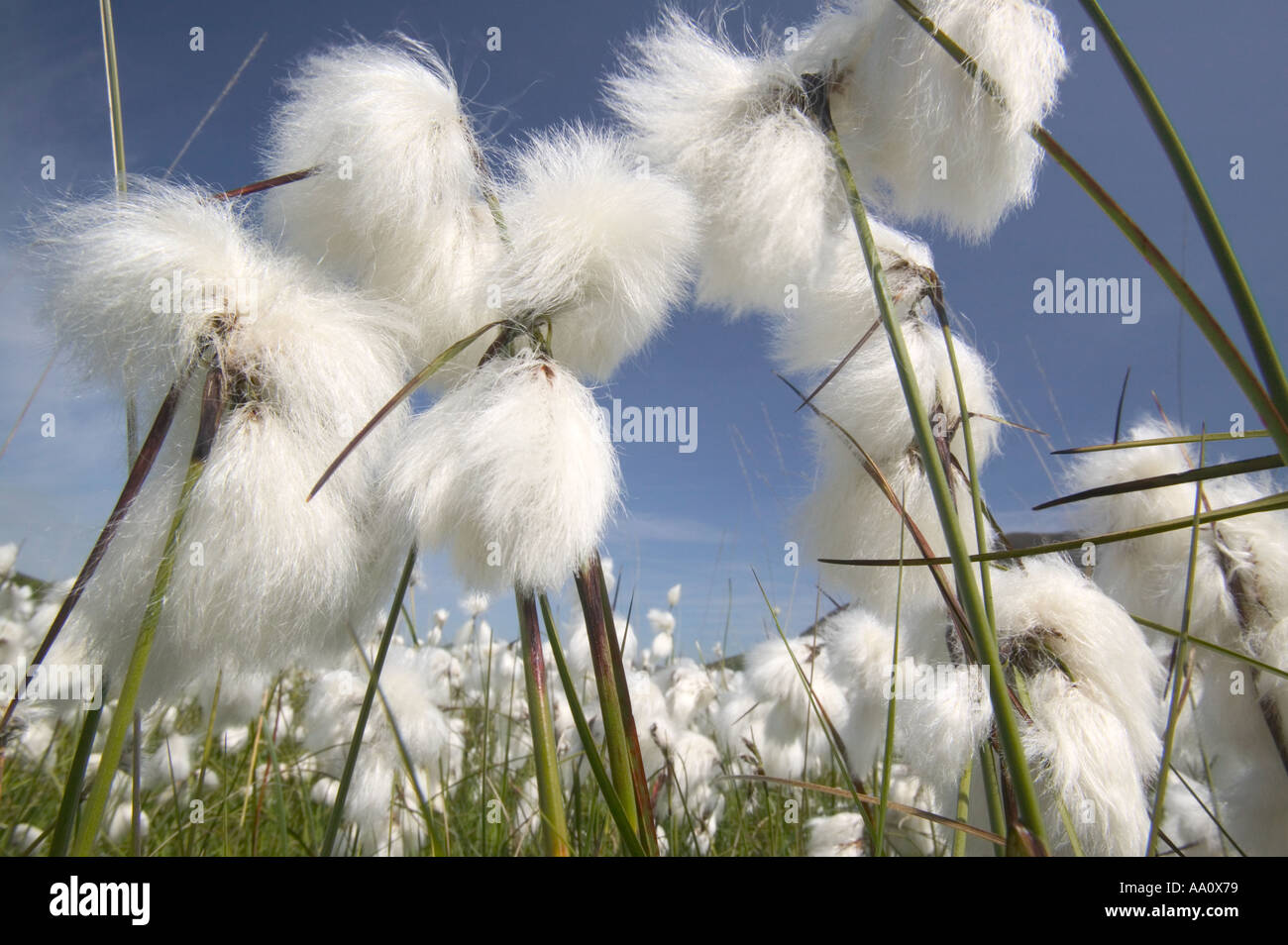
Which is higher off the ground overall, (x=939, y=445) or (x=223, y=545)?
(x=939, y=445)

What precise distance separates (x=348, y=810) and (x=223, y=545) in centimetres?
130

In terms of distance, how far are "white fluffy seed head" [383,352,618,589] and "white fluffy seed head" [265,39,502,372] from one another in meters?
0.15

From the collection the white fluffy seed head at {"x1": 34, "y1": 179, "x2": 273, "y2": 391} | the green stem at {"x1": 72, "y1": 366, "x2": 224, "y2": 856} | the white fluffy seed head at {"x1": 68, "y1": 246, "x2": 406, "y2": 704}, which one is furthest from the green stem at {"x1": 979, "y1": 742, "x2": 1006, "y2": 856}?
the white fluffy seed head at {"x1": 34, "y1": 179, "x2": 273, "y2": 391}

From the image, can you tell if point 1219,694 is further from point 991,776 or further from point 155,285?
point 155,285

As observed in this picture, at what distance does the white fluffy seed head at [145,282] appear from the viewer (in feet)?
2.56

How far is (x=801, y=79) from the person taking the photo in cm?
102

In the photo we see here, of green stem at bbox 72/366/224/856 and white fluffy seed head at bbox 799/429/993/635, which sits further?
white fluffy seed head at bbox 799/429/993/635

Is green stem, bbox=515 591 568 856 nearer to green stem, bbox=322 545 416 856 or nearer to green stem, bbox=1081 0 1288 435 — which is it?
green stem, bbox=322 545 416 856

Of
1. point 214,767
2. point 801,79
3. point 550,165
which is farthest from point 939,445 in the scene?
point 214,767

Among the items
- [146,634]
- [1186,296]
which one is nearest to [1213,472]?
[1186,296]

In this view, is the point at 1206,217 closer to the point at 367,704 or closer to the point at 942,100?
the point at 942,100

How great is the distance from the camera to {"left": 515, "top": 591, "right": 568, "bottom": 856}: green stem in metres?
0.72

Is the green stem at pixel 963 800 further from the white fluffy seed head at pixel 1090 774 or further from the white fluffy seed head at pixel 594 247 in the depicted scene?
the white fluffy seed head at pixel 594 247
